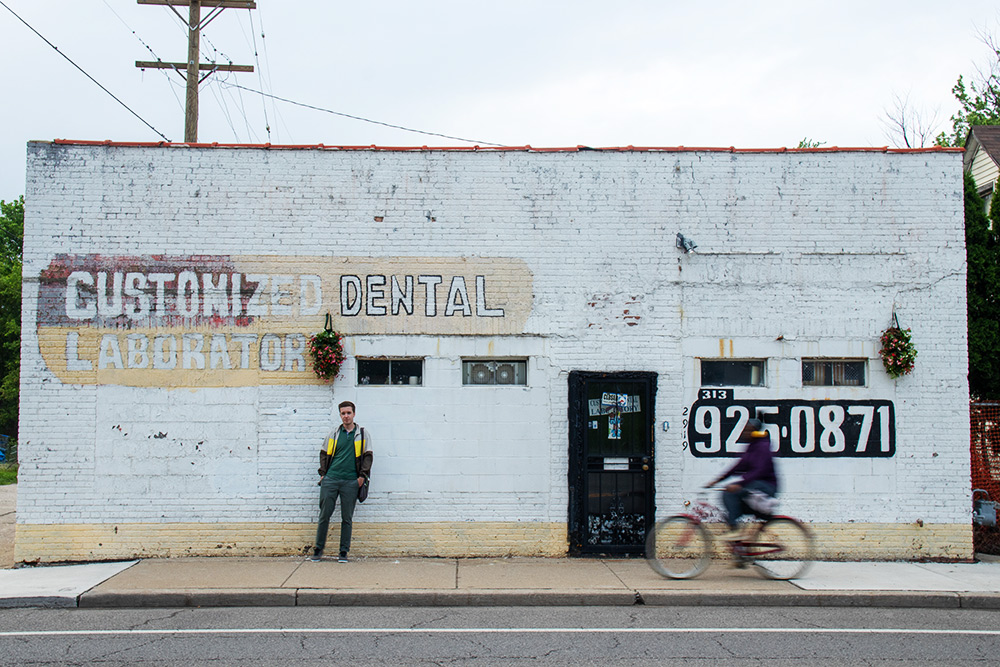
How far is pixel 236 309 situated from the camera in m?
10.2

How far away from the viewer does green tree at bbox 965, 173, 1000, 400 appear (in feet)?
39.6

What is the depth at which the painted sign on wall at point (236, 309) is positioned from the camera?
1006 centimetres

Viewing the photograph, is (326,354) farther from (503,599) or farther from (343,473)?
(503,599)

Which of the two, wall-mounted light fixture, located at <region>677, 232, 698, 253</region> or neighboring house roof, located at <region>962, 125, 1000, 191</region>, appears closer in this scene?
wall-mounted light fixture, located at <region>677, 232, 698, 253</region>

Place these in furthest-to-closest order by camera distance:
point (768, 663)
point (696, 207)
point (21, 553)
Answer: point (696, 207)
point (21, 553)
point (768, 663)

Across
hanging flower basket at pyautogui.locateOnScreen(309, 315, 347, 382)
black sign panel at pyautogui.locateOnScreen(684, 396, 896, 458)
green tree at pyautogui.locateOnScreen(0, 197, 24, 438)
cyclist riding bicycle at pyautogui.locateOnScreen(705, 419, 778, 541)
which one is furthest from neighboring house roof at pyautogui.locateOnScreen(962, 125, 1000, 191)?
green tree at pyautogui.locateOnScreen(0, 197, 24, 438)

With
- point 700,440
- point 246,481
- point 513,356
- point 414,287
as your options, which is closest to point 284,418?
point 246,481

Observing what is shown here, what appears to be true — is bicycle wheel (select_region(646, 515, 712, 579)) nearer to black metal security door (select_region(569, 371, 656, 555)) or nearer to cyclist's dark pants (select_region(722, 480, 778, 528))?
cyclist's dark pants (select_region(722, 480, 778, 528))

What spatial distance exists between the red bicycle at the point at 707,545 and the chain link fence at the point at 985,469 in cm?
356

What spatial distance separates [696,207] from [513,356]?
290cm

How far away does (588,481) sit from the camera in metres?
10.2

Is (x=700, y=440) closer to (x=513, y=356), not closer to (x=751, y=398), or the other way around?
(x=751, y=398)

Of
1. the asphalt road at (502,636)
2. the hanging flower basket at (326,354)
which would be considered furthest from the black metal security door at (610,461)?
the hanging flower basket at (326,354)

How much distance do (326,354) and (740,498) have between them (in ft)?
15.9
